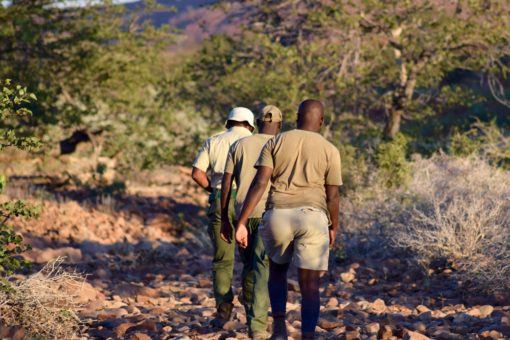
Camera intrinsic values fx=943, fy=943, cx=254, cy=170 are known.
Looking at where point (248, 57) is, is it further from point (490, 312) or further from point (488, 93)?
point (488, 93)

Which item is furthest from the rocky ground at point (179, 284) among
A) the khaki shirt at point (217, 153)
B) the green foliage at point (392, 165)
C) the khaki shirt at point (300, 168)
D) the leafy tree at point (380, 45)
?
the leafy tree at point (380, 45)

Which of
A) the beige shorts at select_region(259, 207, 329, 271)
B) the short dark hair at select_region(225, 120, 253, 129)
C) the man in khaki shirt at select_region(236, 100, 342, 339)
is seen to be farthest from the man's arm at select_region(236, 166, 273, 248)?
the short dark hair at select_region(225, 120, 253, 129)

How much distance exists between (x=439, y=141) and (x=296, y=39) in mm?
3798

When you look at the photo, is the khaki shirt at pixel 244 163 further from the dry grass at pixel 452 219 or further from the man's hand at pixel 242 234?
the dry grass at pixel 452 219

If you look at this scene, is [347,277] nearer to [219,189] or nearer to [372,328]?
[372,328]

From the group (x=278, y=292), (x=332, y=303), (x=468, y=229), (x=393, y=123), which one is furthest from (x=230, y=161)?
(x=393, y=123)

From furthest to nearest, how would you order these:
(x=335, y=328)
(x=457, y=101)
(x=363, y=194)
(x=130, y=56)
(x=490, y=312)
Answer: (x=130, y=56) → (x=457, y=101) → (x=363, y=194) → (x=490, y=312) → (x=335, y=328)

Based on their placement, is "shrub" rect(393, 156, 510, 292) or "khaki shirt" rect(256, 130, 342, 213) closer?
"khaki shirt" rect(256, 130, 342, 213)

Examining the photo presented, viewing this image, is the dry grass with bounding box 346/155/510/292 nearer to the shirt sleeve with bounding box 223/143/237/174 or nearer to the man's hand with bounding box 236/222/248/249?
the shirt sleeve with bounding box 223/143/237/174

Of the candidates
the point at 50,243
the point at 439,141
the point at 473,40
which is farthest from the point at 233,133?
the point at 439,141

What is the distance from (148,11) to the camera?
22094mm

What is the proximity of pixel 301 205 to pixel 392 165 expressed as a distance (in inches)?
340

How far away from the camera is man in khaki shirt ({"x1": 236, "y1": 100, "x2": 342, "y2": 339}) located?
674 cm

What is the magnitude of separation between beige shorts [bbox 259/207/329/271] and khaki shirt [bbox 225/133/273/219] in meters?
0.83
